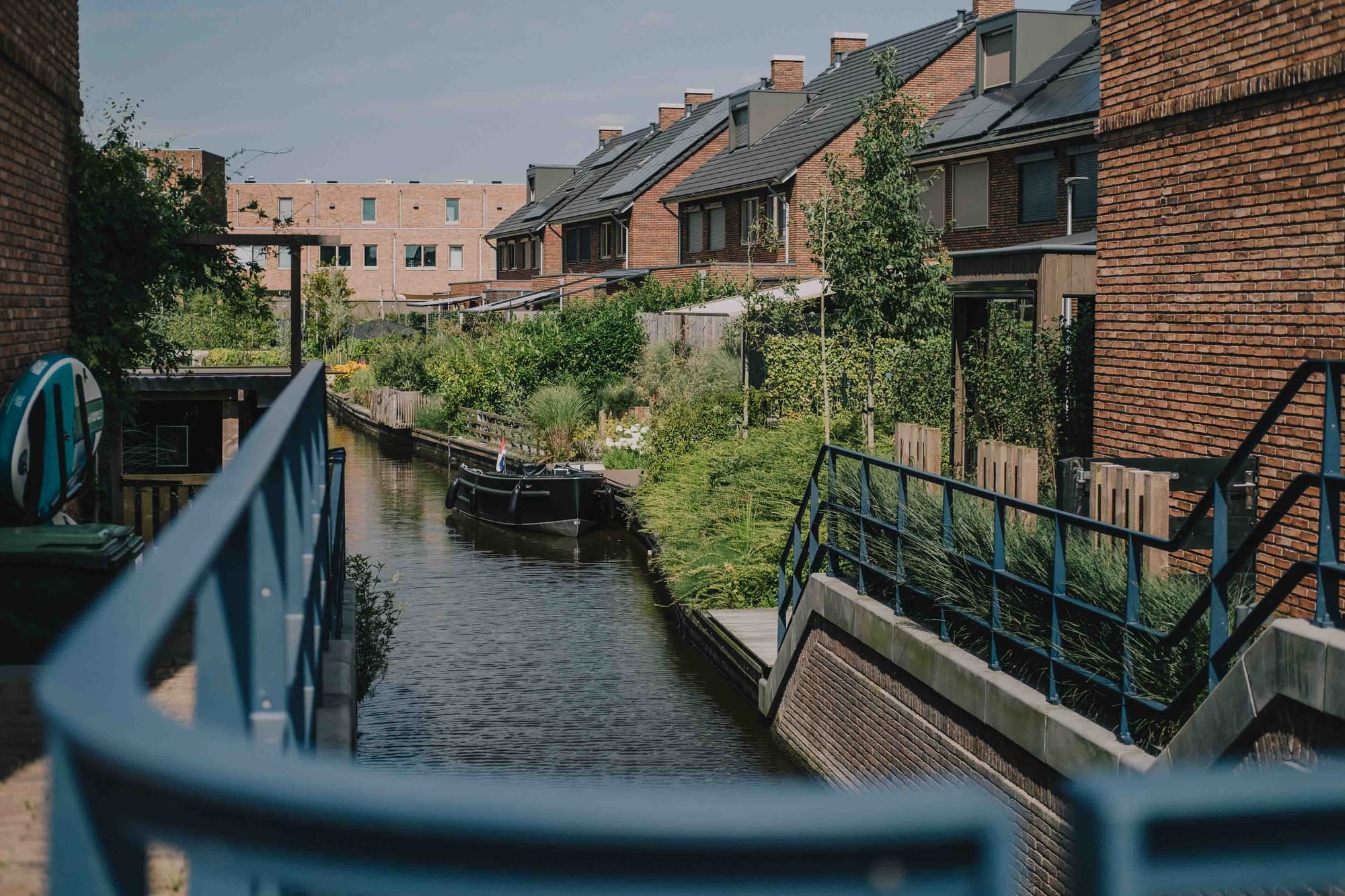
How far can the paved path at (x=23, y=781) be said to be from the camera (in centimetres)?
458

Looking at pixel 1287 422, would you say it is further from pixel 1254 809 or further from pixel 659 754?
pixel 1254 809

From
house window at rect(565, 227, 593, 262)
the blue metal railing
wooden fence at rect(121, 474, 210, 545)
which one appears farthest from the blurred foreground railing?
house window at rect(565, 227, 593, 262)

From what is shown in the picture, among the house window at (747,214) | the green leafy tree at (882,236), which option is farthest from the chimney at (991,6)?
the green leafy tree at (882,236)

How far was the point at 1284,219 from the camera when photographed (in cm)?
1016

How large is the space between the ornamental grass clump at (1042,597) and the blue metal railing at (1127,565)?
35 millimetres

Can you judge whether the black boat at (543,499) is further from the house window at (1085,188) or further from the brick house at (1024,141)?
the house window at (1085,188)

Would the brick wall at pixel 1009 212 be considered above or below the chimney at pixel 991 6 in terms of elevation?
below

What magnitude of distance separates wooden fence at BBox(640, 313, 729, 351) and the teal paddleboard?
18.1m

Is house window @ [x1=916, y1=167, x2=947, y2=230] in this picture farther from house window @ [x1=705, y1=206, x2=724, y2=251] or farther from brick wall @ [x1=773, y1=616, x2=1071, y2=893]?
brick wall @ [x1=773, y1=616, x2=1071, y2=893]

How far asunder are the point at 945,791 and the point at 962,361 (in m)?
15.7

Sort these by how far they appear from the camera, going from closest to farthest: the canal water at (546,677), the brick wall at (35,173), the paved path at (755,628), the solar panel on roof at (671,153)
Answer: the brick wall at (35,173) < the canal water at (546,677) < the paved path at (755,628) < the solar panel on roof at (671,153)

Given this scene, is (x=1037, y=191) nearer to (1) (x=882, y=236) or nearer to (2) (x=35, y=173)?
(1) (x=882, y=236)

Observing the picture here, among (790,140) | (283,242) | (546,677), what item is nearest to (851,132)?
(790,140)

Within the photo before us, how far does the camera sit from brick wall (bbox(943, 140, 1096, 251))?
26453mm
